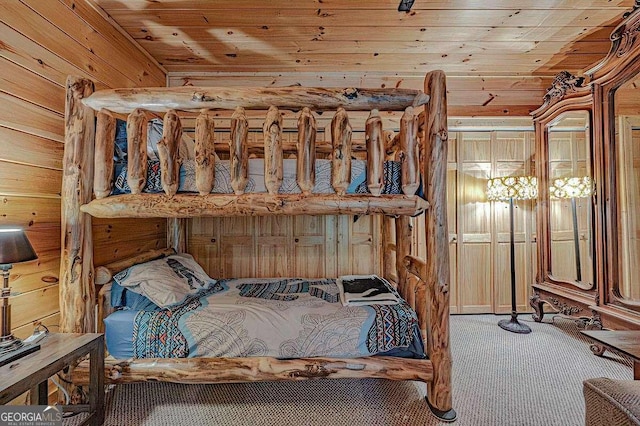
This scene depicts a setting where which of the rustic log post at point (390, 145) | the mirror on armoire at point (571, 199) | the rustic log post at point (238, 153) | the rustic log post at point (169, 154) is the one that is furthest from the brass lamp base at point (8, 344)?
the mirror on armoire at point (571, 199)

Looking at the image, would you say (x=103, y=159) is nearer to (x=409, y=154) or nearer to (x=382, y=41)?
(x=409, y=154)

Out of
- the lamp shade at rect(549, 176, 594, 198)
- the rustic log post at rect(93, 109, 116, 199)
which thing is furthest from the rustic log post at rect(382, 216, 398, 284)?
the rustic log post at rect(93, 109, 116, 199)

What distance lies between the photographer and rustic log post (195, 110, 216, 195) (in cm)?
165

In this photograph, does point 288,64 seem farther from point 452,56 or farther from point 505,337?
point 505,337

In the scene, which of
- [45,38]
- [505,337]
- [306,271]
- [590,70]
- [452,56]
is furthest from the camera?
[306,271]

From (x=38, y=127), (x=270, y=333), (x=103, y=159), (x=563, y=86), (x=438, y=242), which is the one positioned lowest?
(x=270, y=333)

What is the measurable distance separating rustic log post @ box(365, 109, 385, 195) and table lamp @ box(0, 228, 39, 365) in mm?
1662

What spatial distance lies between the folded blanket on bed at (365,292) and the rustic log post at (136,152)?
1.39 meters

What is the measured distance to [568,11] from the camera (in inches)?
91.7

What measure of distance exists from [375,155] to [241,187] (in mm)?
767

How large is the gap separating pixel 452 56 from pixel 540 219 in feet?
6.04

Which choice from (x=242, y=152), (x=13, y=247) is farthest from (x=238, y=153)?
(x=13, y=247)

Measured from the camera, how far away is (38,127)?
1.73m

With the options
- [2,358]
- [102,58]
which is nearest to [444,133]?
[2,358]
